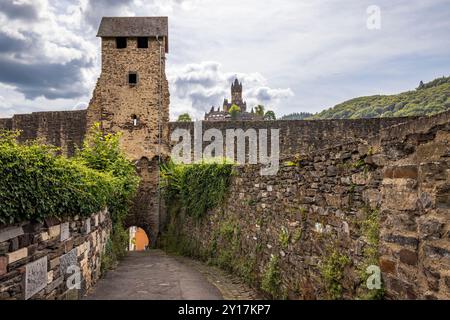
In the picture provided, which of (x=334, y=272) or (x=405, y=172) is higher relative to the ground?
(x=405, y=172)

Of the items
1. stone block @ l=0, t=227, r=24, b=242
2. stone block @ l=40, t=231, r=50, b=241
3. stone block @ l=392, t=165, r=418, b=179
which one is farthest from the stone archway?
stone block @ l=392, t=165, r=418, b=179

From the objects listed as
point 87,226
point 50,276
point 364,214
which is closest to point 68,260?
point 50,276

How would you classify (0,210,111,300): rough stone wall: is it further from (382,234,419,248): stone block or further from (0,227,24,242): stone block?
(382,234,419,248): stone block

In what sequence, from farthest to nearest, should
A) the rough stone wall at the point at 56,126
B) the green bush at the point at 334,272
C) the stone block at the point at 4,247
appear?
the rough stone wall at the point at 56,126
the green bush at the point at 334,272
the stone block at the point at 4,247

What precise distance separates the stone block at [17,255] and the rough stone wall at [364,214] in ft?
12.2

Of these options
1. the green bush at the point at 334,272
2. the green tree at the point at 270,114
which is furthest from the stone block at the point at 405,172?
the green tree at the point at 270,114

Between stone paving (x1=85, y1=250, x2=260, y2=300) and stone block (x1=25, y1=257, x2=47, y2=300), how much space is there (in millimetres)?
2422

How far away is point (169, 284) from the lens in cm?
912

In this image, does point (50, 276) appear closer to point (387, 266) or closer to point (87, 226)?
point (87, 226)

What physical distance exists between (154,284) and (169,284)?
1.11 ft

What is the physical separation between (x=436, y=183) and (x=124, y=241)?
1353 centimetres

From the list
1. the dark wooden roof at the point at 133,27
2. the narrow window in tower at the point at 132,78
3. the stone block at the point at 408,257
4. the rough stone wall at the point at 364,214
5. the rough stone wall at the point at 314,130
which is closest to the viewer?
the rough stone wall at the point at 364,214

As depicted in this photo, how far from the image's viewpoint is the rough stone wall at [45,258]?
419 centimetres

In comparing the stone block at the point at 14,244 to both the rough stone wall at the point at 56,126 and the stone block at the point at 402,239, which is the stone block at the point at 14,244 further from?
the rough stone wall at the point at 56,126
